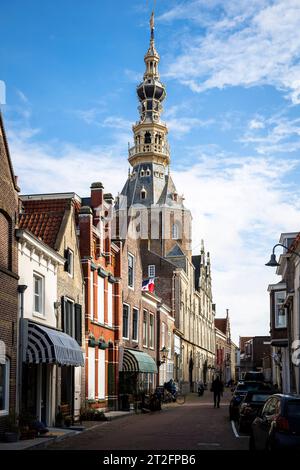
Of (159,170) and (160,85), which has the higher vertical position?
(160,85)

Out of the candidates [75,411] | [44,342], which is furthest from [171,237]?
[44,342]

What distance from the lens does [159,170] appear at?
3964 inches

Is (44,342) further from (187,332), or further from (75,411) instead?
(187,332)

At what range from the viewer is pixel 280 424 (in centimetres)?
1269

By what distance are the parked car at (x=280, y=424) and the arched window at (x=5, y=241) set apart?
29.9 ft

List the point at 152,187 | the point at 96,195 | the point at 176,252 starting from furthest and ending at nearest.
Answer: the point at 152,187 < the point at 176,252 < the point at 96,195

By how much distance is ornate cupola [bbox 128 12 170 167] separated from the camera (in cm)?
10050

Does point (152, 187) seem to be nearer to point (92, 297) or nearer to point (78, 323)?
point (92, 297)

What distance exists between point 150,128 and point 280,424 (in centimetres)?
8991

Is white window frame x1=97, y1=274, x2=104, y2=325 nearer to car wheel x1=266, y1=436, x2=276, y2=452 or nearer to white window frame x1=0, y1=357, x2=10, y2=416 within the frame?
white window frame x1=0, y1=357, x2=10, y2=416

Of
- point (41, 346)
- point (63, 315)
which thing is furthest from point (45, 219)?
point (41, 346)

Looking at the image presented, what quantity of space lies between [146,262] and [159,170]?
100 ft

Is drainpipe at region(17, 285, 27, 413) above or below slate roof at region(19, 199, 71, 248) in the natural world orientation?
below

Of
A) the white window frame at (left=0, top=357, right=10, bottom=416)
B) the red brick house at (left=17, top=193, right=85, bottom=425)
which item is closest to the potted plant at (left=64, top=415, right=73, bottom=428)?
the red brick house at (left=17, top=193, right=85, bottom=425)
